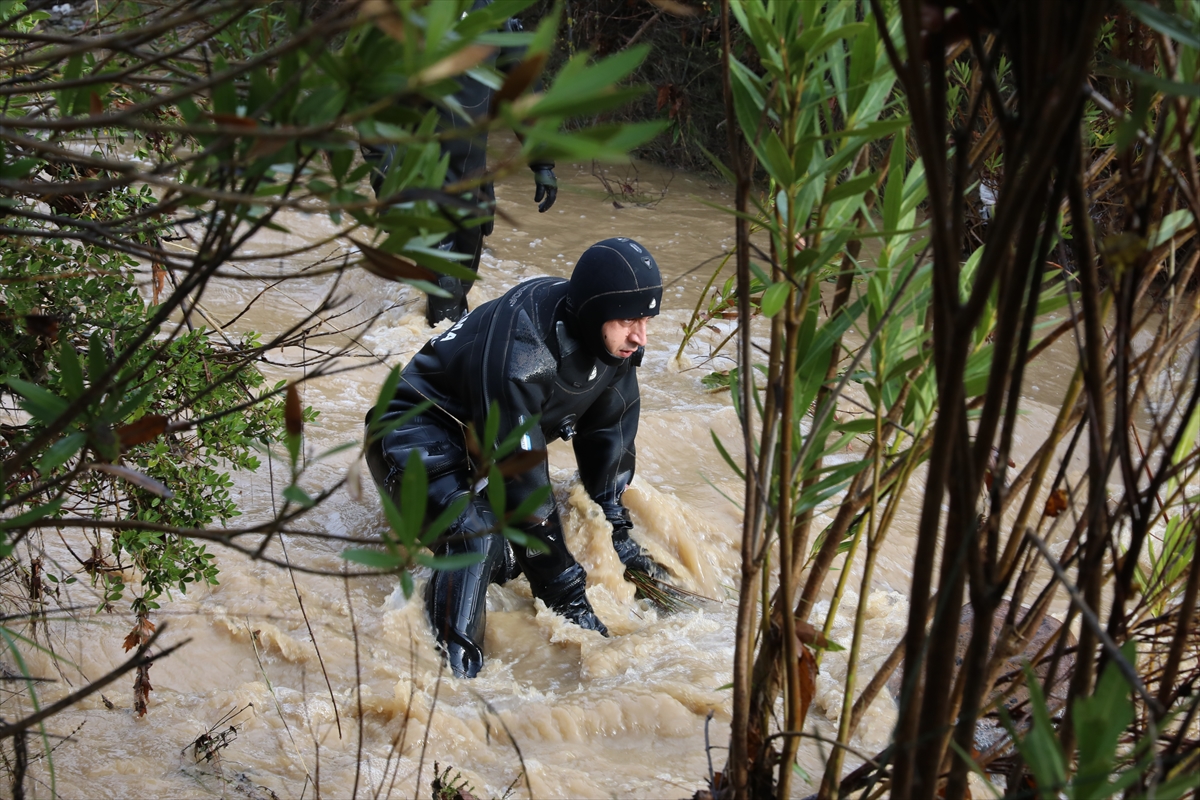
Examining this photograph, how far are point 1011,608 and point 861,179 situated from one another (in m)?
0.54

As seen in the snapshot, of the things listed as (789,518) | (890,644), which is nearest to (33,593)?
(789,518)

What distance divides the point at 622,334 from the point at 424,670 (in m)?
1.24

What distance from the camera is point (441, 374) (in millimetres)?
3666

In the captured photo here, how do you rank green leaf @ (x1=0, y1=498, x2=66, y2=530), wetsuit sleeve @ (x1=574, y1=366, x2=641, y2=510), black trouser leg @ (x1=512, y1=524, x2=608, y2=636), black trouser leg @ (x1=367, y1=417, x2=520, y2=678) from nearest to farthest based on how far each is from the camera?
green leaf @ (x1=0, y1=498, x2=66, y2=530) < black trouser leg @ (x1=367, y1=417, x2=520, y2=678) < black trouser leg @ (x1=512, y1=524, x2=608, y2=636) < wetsuit sleeve @ (x1=574, y1=366, x2=641, y2=510)

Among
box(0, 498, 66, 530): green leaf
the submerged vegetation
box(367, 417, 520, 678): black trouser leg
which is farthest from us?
box(367, 417, 520, 678): black trouser leg

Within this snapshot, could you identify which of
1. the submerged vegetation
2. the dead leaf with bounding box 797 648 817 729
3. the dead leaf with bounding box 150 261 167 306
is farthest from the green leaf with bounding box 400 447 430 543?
the dead leaf with bounding box 150 261 167 306

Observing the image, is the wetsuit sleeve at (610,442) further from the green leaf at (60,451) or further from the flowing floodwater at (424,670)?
the green leaf at (60,451)

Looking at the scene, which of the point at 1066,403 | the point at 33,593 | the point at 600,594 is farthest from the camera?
the point at 600,594

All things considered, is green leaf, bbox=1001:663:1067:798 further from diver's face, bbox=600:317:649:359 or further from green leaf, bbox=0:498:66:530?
diver's face, bbox=600:317:649:359

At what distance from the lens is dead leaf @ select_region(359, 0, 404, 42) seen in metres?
0.77

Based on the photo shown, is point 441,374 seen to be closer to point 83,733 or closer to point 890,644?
point 83,733

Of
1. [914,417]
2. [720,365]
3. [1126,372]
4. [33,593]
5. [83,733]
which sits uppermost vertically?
[1126,372]

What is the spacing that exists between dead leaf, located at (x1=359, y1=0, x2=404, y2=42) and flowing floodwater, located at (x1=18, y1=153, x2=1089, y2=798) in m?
0.59

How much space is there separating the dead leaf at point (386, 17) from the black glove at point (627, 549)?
3373 mm
